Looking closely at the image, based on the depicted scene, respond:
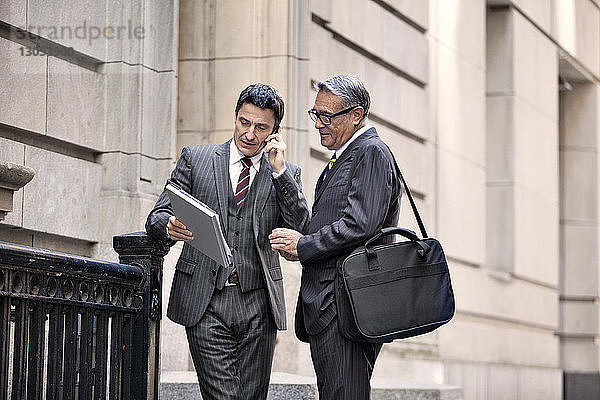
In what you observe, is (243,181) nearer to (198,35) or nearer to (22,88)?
(22,88)

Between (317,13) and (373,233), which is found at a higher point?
(317,13)

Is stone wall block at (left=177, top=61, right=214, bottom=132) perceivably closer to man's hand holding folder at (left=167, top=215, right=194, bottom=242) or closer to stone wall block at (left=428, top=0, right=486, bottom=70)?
stone wall block at (left=428, top=0, right=486, bottom=70)

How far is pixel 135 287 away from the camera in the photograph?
6.65 meters

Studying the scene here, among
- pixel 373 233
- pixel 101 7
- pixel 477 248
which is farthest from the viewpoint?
pixel 477 248

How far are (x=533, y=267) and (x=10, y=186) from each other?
13.3m

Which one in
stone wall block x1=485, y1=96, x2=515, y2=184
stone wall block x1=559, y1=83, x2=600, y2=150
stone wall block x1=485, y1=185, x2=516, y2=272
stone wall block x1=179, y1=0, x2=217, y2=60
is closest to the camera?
stone wall block x1=179, y1=0, x2=217, y2=60

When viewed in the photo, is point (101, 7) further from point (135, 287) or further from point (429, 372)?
point (429, 372)

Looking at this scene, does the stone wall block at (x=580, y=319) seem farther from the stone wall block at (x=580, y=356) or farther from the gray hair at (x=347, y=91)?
the gray hair at (x=347, y=91)

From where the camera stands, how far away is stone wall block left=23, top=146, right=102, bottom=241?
915cm

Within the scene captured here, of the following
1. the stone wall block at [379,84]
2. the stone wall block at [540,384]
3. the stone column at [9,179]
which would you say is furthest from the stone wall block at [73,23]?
the stone wall block at [540,384]

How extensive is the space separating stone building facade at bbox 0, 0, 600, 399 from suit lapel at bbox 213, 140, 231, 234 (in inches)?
121

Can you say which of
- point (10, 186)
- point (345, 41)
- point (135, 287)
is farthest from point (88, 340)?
point (345, 41)

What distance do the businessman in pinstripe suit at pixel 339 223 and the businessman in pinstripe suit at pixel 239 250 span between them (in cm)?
21

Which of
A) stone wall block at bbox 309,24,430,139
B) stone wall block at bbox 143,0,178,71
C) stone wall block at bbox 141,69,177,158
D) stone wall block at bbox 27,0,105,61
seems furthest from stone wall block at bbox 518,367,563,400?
stone wall block at bbox 27,0,105,61
